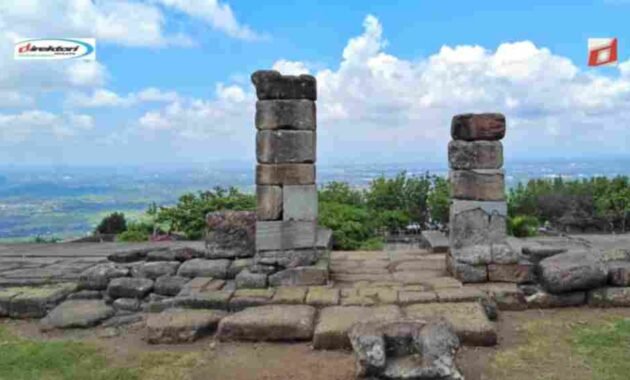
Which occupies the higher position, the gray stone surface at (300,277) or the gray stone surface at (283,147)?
the gray stone surface at (283,147)

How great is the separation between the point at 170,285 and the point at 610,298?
630 centimetres

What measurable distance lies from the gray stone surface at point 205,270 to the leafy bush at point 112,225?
429 inches

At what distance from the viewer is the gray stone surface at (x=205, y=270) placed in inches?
371

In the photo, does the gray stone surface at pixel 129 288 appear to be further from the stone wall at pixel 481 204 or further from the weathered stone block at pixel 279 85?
the stone wall at pixel 481 204

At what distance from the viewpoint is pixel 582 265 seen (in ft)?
28.2

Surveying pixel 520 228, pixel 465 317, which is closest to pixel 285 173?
pixel 465 317

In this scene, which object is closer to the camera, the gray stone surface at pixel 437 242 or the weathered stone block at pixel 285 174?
the weathered stone block at pixel 285 174

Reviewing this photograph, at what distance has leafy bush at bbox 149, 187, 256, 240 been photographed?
18.2 meters

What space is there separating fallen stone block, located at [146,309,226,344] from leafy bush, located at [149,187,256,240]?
409 inches

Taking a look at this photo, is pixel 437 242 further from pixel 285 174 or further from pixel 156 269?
pixel 156 269

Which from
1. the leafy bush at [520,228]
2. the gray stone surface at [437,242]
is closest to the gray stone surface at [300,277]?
the gray stone surface at [437,242]

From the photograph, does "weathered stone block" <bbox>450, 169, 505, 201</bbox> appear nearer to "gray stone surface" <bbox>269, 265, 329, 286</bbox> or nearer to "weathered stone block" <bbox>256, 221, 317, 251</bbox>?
"weathered stone block" <bbox>256, 221, 317, 251</bbox>

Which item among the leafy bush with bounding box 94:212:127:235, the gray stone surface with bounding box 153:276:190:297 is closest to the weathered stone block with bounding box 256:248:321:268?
the gray stone surface with bounding box 153:276:190:297

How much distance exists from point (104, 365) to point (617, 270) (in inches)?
273
